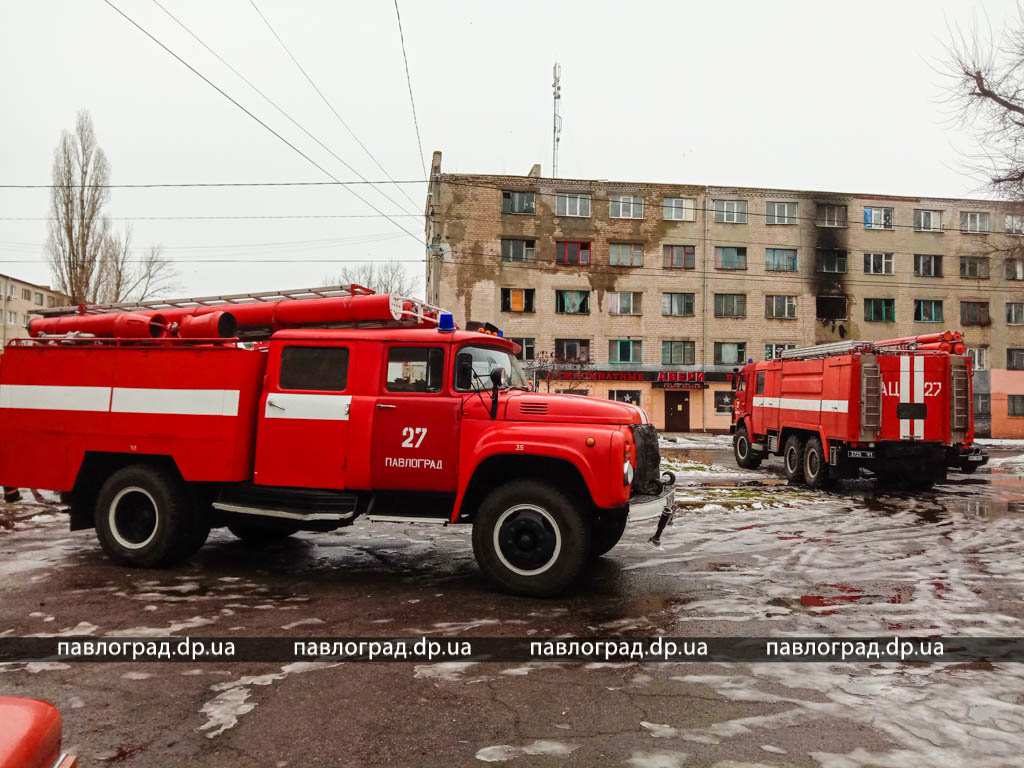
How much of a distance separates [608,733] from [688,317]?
137ft

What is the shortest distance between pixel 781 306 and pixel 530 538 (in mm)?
42090

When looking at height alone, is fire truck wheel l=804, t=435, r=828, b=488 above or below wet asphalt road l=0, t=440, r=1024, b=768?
above

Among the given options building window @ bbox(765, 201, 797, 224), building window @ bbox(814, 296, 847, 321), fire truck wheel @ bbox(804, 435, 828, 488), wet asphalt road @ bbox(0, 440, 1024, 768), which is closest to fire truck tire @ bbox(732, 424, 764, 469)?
fire truck wheel @ bbox(804, 435, 828, 488)

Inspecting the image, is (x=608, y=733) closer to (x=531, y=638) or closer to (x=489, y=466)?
(x=531, y=638)

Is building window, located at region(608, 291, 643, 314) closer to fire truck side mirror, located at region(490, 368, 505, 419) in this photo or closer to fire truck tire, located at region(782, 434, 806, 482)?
fire truck tire, located at region(782, 434, 806, 482)

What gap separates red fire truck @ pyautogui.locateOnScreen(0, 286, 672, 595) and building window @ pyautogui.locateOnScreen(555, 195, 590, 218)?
36.4m

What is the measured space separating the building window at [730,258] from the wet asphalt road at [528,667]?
36269 millimetres

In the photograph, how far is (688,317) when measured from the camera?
43344 millimetres

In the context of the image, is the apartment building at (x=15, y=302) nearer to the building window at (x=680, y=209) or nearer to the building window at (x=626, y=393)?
the building window at (x=626, y=393)

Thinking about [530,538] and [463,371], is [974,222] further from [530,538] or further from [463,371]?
[530,538]

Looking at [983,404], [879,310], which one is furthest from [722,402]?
[983,404]

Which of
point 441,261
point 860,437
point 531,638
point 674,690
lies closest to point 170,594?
point 531,638

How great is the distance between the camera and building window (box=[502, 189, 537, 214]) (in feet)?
138

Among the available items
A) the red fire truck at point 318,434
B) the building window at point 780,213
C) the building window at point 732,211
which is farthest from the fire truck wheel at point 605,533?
the building window at point 780,213
